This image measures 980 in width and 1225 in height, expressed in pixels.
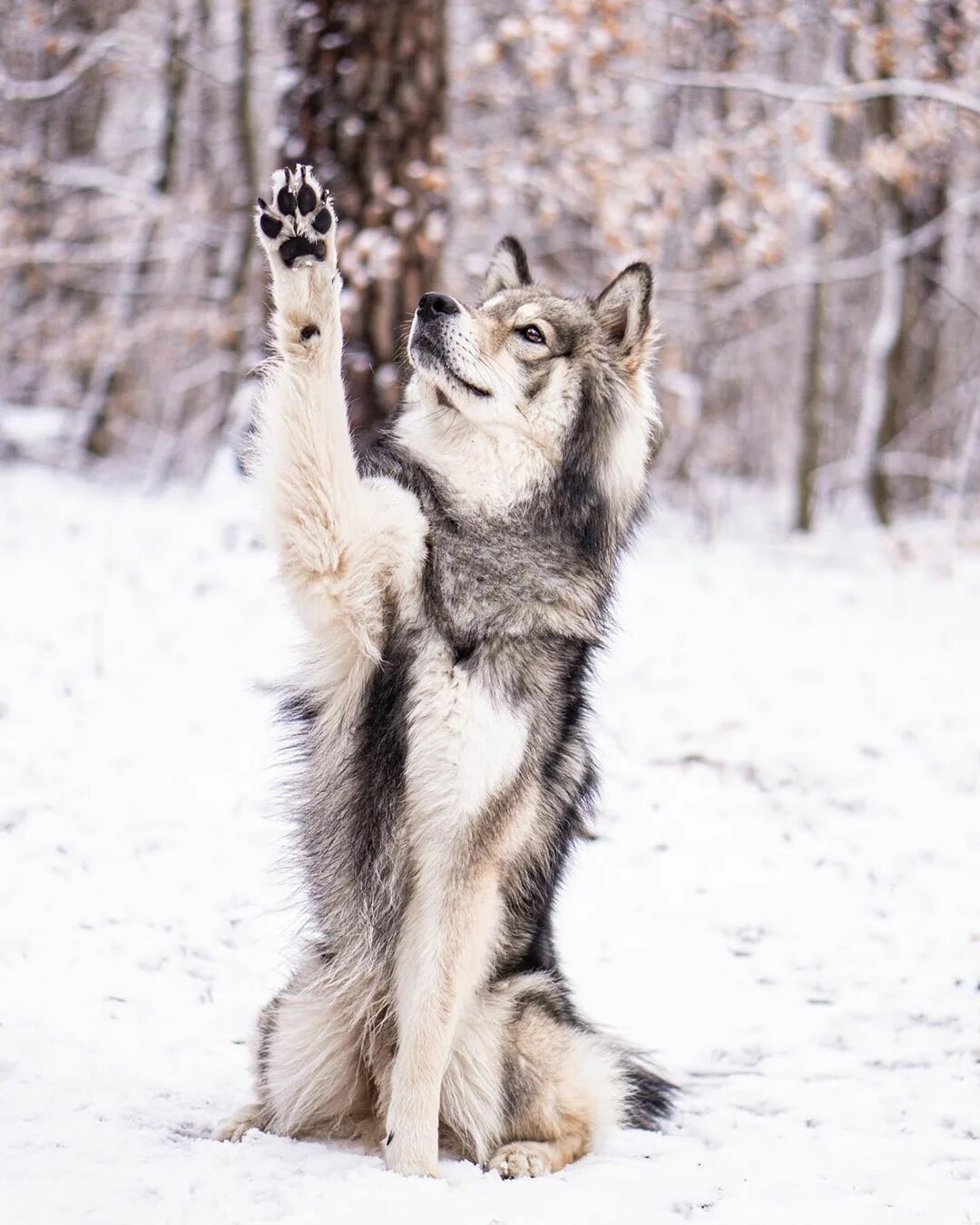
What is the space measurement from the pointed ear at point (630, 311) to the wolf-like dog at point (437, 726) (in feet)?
0.88

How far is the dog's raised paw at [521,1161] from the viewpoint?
115 inches

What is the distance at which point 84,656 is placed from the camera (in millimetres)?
5969

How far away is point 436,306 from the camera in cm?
335

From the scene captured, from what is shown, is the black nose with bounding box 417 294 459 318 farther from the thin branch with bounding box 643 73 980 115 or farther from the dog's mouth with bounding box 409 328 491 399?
the thin branch with bounding box 643 73 980 115

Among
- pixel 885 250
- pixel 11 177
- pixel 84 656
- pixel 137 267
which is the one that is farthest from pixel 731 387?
pixel 84 656

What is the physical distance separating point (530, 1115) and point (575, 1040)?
0.21 meters

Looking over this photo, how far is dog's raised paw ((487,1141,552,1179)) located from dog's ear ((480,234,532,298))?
8.40 feet

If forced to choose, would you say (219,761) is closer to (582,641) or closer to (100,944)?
(100,944)

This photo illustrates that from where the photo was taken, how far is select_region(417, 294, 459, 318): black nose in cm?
334

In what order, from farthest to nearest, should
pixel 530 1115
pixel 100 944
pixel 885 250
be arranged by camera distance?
pixel 885 250, pixel 100 944, pixel 530 1115

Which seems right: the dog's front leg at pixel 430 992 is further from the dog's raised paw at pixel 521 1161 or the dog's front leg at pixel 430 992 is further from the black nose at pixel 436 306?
the black nose at pixel 436 306

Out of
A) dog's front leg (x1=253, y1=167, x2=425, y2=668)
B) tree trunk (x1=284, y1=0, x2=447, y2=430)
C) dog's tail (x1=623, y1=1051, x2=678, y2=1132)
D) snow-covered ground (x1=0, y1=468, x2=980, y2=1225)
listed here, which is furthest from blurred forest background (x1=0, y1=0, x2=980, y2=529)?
dog's tail (x1=623, y1=1051, x2=678, y2=1132)

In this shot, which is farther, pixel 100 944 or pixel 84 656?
pixel 84 656

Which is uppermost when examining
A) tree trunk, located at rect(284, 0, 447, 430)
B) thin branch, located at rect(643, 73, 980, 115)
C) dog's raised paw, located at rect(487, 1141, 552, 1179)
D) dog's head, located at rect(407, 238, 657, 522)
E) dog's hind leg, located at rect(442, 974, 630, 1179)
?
thin branch, located at rect(643, 73, 980, 115)
